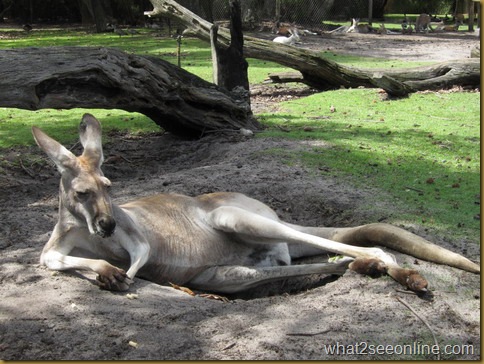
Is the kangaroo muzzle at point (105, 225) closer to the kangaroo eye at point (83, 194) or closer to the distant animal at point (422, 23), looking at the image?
the kangaroo eye at point (83, 194)

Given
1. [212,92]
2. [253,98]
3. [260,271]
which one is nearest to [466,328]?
[260,271]

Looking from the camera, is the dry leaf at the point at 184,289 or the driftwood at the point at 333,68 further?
the driftwood at the point at 333,68

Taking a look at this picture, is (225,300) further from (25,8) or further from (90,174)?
(25,8)

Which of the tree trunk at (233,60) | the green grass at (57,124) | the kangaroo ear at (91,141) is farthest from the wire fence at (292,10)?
→ the kangaroo ear at (91,141)

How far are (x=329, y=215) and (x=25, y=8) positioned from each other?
2814cm

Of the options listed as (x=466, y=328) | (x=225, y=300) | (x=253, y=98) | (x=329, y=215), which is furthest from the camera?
(x=253, y=98)

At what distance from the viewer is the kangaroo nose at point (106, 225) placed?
158 inches

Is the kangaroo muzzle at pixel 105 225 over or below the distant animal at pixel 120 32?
below

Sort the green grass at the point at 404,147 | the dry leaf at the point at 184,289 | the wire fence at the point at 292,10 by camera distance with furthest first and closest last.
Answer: the wire fence at the point at 292,10, the green grass at the point at 404,147, the dry leaf at the point at 184,289

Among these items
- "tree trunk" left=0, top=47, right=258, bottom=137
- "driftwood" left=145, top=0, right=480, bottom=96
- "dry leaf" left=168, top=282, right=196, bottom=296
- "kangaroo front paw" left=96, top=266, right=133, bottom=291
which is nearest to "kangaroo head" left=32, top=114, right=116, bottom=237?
"kangaroo front paw" left=96, top=266, right=133, bottom=291

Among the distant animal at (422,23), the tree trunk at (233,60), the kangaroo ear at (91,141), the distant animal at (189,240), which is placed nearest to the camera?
the distant animal at (189,240)

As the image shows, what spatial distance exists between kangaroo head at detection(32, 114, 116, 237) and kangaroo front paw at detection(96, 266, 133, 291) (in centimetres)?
25

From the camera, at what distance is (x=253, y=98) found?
39.0 feet

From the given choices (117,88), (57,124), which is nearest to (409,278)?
(117,88)
